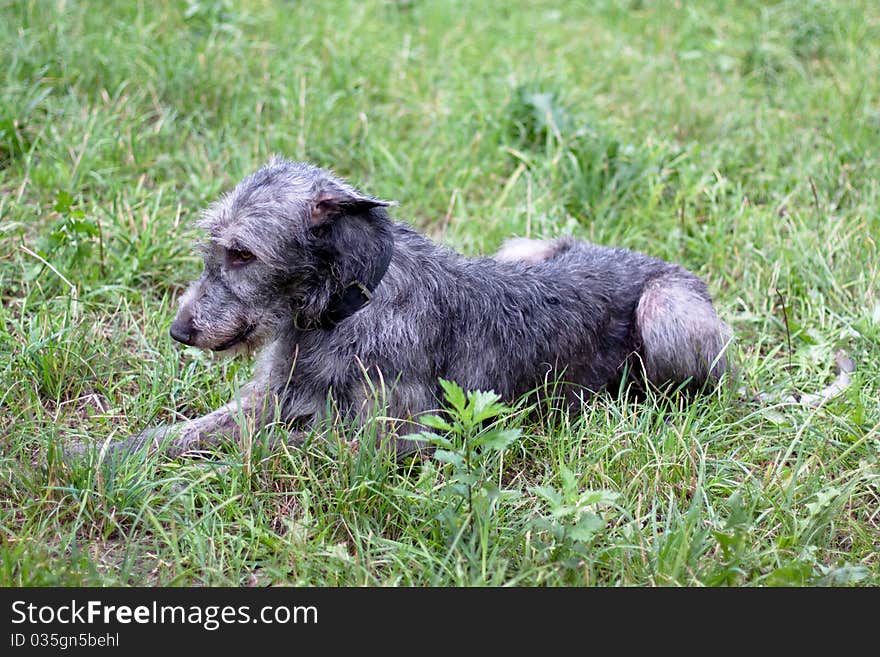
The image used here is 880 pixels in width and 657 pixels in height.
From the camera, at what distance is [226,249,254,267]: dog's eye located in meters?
4.18

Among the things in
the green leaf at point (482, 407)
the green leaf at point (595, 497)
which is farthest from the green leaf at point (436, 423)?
the green leaf at point (595, 497)

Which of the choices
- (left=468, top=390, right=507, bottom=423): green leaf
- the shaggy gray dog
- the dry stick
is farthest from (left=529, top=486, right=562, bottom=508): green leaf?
the dry stick

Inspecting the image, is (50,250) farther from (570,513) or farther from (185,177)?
(570,513)

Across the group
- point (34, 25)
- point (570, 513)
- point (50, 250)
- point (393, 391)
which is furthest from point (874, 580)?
point (34, 25)

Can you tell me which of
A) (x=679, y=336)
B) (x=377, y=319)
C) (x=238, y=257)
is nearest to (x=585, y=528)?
(x=377, y=319)

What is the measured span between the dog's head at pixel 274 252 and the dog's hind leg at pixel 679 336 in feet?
5.08

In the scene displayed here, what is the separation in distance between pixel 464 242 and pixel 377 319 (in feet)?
6.90

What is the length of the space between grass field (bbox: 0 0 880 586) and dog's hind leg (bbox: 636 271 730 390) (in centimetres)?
20

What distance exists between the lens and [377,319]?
4336 millimetres

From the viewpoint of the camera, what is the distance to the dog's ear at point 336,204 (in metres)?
4.12

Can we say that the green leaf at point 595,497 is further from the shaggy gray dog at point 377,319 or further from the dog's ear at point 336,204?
the dog's ear at point 336,204

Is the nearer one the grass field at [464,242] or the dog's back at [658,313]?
the grass field at [464,242]

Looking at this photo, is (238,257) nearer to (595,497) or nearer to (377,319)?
(377,319)

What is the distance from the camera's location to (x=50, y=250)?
18.2 ft
